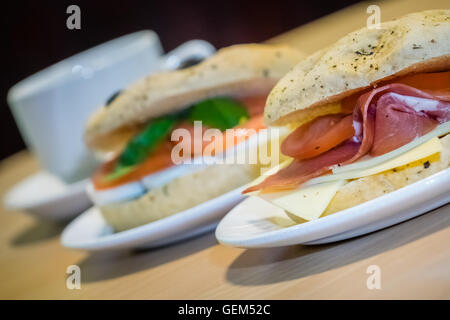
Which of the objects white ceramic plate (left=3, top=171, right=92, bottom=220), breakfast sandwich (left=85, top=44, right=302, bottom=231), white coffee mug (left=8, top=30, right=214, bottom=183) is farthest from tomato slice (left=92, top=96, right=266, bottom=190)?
white coffee mug (left=8, top=30, right=214, bottom=183)

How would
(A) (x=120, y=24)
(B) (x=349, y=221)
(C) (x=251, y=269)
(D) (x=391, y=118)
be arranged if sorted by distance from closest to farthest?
(B) (x=349, y=221)
(D) (x=391, y=118)
(C) (x=251, y=269)
(A) (x=120, y=24)

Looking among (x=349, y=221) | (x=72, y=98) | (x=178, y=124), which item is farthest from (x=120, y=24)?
(x=349, y=221)

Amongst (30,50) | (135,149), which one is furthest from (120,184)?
(30,50)

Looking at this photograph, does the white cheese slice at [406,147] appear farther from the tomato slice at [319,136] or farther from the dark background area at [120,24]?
the dark background area at [120,24]

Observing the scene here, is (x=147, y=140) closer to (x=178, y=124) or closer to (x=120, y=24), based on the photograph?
(x=178, y=124)

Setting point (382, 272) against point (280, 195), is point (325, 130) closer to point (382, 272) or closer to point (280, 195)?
point (280, 195)

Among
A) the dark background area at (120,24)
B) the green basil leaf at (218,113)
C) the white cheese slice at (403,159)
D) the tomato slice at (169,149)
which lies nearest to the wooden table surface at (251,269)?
the white cheese slice at (403,159)
